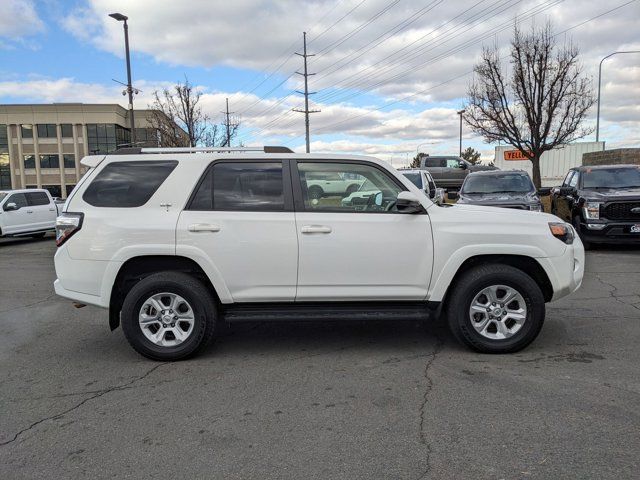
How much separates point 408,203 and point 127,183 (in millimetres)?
2590

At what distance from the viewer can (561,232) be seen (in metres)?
4.83

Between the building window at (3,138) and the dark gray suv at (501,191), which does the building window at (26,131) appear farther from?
the dark gray suv at (501,191)

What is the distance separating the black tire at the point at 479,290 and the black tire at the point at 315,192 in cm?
150

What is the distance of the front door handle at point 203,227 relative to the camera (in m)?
4.66

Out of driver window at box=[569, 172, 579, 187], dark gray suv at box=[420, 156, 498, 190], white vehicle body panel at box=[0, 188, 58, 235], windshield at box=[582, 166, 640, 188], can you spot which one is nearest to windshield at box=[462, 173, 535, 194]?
driver window at box=[569, 172, 579, 187]

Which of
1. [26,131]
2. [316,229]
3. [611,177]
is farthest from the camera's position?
[26,131]

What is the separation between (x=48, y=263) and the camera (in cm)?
1216

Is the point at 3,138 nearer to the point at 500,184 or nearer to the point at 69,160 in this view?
the point at 69,160

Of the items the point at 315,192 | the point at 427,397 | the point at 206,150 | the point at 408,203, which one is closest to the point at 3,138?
the point at 206,150

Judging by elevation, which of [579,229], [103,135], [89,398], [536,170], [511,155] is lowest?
[89,398]

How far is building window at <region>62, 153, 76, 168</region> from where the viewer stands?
6806 cm

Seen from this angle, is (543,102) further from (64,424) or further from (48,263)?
(64,424)

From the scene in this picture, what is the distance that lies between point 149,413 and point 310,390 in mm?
1192

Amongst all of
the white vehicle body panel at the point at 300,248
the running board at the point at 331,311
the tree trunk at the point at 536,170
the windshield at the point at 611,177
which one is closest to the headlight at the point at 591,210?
the windshield at the point at 611,177
